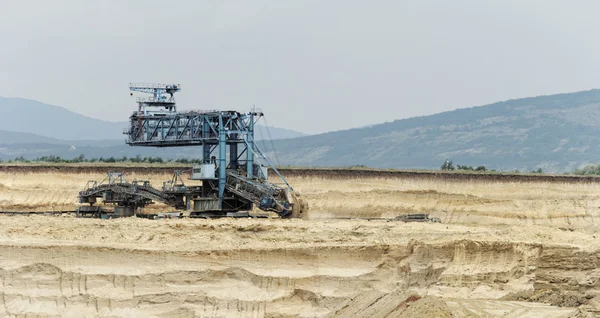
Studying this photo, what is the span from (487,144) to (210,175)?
13981 centimetres

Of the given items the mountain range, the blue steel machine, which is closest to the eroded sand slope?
the blue steel machine

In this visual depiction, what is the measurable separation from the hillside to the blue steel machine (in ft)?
377

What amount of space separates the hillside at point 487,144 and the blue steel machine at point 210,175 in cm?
11484

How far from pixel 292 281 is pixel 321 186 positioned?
25.4 metres

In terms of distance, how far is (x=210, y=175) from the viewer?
3859cm

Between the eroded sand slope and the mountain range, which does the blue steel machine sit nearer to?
the eroded sand slope

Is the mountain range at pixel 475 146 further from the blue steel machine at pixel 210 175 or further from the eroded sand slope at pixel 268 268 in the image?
the eroded sand slope at pixel 268 268

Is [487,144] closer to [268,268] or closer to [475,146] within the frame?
[475,146]

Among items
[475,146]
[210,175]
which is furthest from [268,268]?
[475,146]

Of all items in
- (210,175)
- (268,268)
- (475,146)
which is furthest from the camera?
(475,146)

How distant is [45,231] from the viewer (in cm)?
2927

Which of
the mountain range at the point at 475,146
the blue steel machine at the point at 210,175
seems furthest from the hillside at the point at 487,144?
the blue steel machine at the point at 210,175

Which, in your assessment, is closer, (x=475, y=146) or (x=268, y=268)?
(x=268, y=268)

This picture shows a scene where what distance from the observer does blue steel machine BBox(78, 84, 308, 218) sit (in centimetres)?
3778
